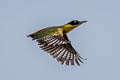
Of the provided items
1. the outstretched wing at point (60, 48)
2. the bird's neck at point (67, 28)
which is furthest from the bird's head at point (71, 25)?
the outstretched wing at point (60, 48)

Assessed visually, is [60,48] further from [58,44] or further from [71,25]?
[71,25]

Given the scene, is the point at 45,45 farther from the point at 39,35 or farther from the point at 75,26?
the point at 75,26

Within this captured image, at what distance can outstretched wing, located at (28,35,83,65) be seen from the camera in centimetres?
2447

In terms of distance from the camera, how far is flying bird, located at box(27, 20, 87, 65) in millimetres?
24500

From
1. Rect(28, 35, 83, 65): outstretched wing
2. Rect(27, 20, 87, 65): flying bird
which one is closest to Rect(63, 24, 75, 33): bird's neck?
Rect(27, 20, 87, 65): flying bird

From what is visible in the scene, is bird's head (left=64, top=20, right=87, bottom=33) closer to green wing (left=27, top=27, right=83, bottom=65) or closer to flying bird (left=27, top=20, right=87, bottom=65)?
flying bird (left=27, top=20, right=87, bottom=65)

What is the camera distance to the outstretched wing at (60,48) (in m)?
24.5

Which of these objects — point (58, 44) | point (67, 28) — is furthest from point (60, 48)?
point (67, 28)

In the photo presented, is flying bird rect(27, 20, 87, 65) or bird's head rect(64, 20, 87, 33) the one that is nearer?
flying bird rect(27, 20, 87, 65)

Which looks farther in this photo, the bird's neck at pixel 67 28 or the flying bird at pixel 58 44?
the bird's neck at pixel 67 28

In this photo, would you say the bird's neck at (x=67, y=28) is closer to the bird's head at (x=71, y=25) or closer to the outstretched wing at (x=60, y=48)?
the bird's head at (x=71, y=25)

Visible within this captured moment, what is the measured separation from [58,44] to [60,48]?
2.56 feet

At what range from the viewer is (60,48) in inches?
1003

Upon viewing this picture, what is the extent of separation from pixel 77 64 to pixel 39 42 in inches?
62.3
